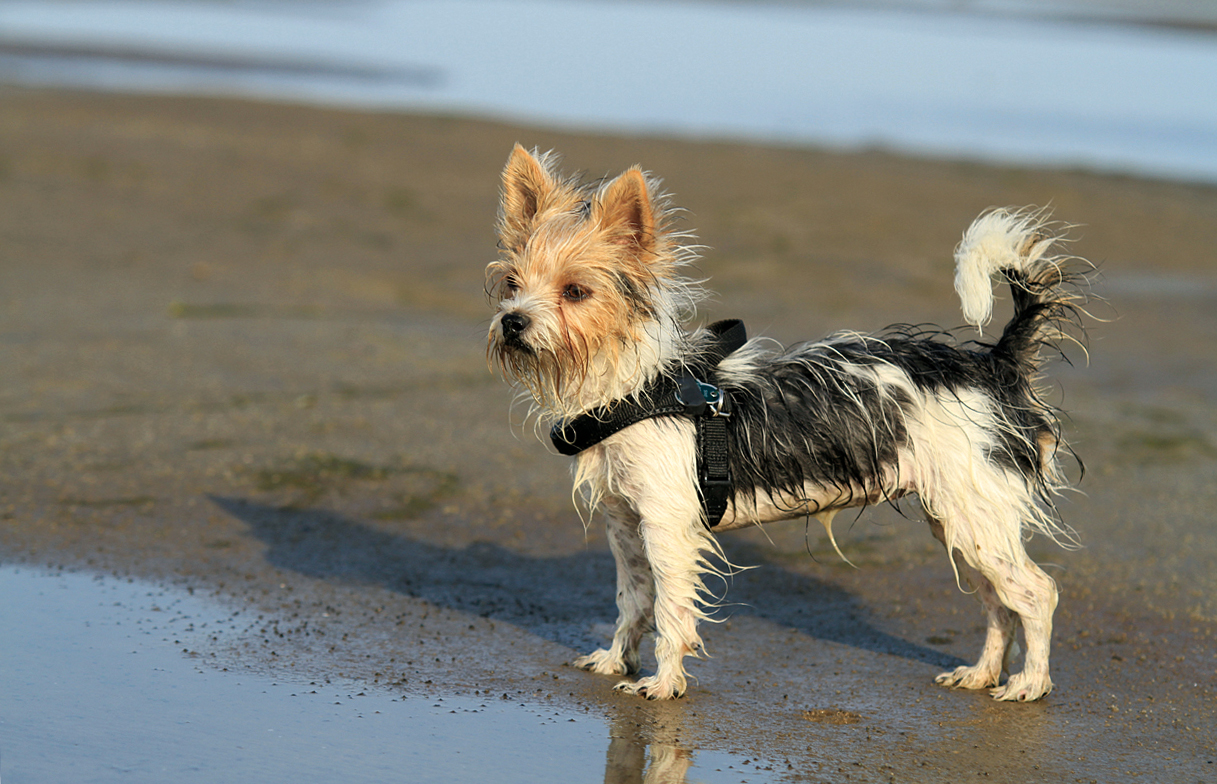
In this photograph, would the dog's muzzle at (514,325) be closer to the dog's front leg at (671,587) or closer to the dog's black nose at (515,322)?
the dog's black nose at (515,322)

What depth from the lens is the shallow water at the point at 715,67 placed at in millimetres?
24016

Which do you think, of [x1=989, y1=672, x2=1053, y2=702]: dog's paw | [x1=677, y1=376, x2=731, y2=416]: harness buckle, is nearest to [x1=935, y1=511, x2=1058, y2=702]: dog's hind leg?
[x1=989, y1=672, x2=1053, y2=702]: dog's paw

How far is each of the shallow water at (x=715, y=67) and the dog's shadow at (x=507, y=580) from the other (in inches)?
619

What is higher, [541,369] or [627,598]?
[541,369]

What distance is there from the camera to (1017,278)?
514 cm

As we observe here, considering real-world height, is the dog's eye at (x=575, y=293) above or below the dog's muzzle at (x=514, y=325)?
above

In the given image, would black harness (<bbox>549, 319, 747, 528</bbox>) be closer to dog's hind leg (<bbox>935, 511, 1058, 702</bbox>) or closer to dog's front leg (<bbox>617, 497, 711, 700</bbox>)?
dog's front leg (<bbox>617, 497, 711, 700</bbox>)

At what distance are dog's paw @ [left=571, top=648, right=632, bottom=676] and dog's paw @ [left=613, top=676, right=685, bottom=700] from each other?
0.24m

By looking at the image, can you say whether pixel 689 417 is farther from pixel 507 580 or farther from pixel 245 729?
pixel 245 729

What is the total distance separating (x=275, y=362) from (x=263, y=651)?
15.6 ft

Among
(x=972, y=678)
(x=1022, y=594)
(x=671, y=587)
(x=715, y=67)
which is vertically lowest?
(x=972, y=678)

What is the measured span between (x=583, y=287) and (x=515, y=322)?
0.29m

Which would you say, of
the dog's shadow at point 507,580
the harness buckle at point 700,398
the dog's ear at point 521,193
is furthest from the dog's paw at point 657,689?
the dog's ear at point 521,193

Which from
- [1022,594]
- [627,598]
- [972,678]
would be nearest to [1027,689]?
[972,678]
